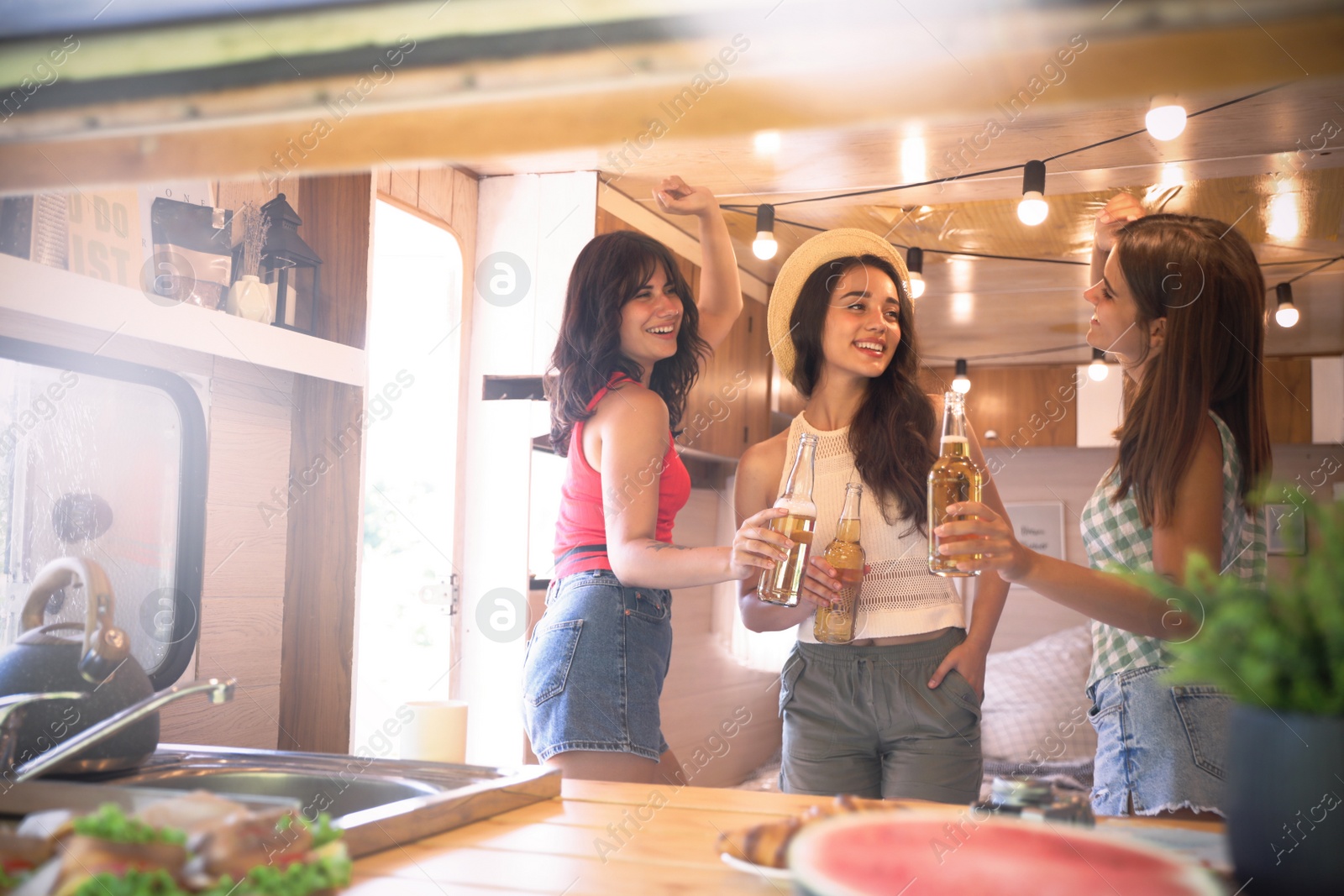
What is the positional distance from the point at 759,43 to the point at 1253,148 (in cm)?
269

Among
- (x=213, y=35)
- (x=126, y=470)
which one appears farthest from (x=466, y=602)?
(x=213, y=35)

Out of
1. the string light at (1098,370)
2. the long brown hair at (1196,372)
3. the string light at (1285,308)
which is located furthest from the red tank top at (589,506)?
the string light at (1098,370)

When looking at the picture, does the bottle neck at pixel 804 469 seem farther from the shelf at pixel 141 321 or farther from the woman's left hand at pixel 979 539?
the shelf at pixel 141 321

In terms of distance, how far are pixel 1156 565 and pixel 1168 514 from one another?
69mm

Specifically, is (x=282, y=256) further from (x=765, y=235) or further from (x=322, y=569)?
(x=765, y=235)

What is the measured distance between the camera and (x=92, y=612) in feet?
3.25

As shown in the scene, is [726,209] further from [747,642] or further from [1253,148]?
[747,642]

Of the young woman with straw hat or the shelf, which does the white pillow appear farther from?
the shelf

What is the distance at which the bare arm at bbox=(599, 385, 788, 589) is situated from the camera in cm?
146

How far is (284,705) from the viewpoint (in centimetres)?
187

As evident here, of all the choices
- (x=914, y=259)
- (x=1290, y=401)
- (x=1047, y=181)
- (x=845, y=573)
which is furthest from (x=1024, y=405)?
(x=845, y=573)

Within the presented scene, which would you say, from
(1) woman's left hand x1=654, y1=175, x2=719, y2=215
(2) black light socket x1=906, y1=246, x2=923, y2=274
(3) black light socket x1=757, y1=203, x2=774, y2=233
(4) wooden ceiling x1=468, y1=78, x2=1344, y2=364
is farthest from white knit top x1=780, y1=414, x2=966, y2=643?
(2) black light socket x1=906, y1=246, x2=923, y2=274

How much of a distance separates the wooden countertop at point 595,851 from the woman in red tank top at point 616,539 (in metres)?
0.45

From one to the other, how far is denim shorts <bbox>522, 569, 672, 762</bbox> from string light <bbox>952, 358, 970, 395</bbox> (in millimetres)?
3884
